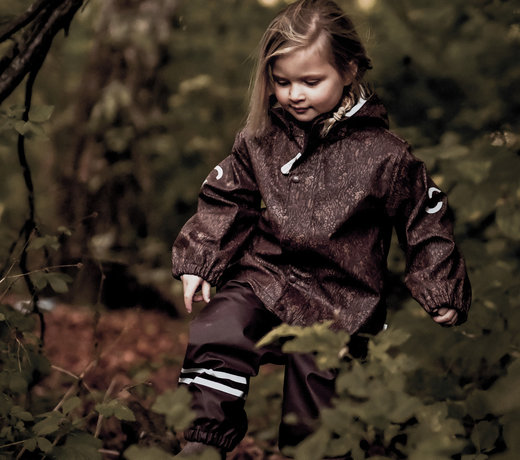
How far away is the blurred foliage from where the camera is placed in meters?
1.93

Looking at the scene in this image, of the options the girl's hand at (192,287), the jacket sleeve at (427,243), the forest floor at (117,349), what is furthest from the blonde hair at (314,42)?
the forest floor at (117,349)

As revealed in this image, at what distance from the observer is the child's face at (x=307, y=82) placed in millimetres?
2057

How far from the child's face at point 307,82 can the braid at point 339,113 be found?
1.1 inches

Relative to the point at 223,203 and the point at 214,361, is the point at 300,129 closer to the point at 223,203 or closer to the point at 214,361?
the point at 223,203

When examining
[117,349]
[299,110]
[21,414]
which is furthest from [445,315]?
[117,349]

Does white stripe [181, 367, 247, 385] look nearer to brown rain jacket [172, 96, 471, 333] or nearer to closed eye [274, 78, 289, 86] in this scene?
brown rain jacket [172, 96, 471, 333]

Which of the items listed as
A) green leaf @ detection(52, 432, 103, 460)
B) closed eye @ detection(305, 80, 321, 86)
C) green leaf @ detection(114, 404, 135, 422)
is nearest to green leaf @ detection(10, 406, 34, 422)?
green leaf @ detection(52, 432, 103, 460)

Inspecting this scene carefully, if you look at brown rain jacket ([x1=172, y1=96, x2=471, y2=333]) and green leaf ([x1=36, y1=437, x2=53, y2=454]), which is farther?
brown rain jacket ([x1=172, y1=96, x2=471, y2=333])

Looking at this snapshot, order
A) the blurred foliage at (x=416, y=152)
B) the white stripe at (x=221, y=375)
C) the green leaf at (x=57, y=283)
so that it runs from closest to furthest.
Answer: the blurred foliage at (x=416, y=152)
the white stripe at (x=221, y=375)
the green leaf at (x=57, y=283)

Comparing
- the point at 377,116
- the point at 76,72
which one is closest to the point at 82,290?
the point at 377,116

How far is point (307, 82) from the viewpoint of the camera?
209 cm

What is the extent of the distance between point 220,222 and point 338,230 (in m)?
0.40

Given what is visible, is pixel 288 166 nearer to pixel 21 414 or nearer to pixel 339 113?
pixel 339 113

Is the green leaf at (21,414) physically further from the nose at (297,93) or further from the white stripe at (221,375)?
the nose at (297,93)
